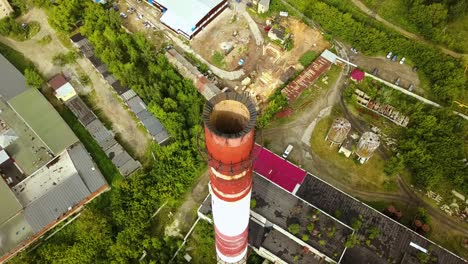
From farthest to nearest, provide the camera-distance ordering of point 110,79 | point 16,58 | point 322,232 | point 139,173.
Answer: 1. point 16,58
2. point 110,79
3. point 139,173
4. point 322,232

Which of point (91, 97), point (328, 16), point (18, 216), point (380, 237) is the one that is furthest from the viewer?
point (328, 16)

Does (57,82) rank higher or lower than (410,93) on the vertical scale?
higher

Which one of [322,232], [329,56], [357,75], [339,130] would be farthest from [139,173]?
[357,75]

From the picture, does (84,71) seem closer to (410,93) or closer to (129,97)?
(129,97)

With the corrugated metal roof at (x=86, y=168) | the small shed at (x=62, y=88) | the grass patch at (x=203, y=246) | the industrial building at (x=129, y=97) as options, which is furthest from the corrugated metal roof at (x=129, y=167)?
the small shed at (x=62, y=88)

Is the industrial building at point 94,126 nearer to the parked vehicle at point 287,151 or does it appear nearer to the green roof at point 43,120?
the green roof at point 43,120

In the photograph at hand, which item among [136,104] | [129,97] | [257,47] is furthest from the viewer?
[257,47]

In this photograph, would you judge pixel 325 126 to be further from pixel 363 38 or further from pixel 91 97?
pixel 91 97

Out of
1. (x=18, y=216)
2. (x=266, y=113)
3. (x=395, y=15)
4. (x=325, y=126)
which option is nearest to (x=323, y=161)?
(x=325, y=126)
